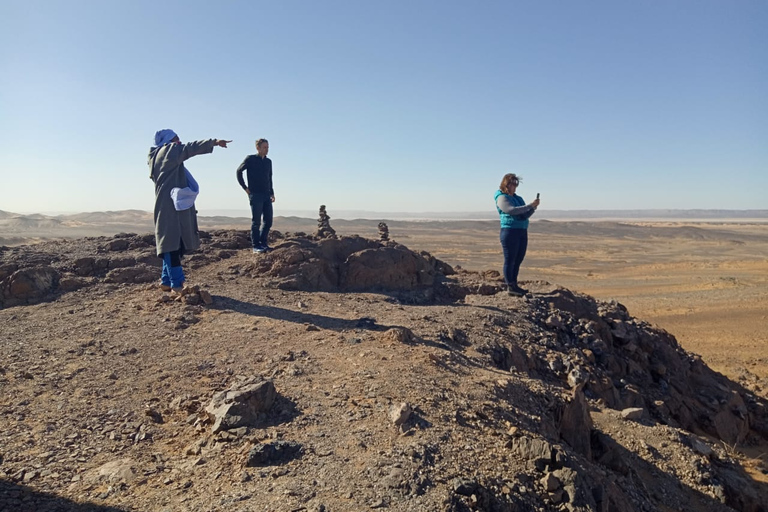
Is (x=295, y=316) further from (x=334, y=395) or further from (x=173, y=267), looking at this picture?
(x=334, y=395)

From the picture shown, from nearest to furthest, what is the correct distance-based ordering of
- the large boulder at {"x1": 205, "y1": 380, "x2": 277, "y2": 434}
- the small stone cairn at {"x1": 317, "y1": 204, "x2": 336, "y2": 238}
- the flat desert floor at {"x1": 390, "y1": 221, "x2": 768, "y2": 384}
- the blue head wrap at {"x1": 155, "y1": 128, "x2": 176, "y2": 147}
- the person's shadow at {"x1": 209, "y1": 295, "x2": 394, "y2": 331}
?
1. the large boulder at {"x1": 205, "y1": 380, "x2": 277, "y2": 434}
2. the person's shadow at {"x1": 209, "y1": 295, "x2": 394, "y2": 331}
3. the blue head wrap at {"x1": 155, "y1": 128, "x2": 176, "y2": 147}
4. the small stone cairn at {"x1": 317, "y1": 204, "x2": 336, "y2": 238}
5. the flat desert floor at {"x1": 390, "y1": 221, "x2": 768, "y2": 384}

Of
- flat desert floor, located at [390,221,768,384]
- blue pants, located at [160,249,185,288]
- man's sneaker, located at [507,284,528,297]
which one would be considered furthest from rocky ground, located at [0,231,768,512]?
flat desert floor, located at [390,221,768,384]

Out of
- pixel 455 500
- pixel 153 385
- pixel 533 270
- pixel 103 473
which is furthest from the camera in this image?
pixel 533 270

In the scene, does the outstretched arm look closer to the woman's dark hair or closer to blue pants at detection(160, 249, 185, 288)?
blue pants at detection(160, 249, 185, 288)

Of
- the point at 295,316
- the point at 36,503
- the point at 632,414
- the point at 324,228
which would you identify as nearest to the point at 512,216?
the point at 632,414

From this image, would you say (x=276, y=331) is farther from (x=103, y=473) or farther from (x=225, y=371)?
(x=103, y=473)

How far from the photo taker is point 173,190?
6168 mm

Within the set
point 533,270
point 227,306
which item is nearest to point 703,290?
point 533,270

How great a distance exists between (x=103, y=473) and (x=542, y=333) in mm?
5712

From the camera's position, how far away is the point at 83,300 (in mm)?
7020

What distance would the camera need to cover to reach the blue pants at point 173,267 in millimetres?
6426

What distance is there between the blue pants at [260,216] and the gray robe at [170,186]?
1993 millimetres

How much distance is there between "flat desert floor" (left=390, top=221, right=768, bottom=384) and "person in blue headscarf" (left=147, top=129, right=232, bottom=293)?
11906 millimetres

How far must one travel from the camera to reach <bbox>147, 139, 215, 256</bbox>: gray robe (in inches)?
241
